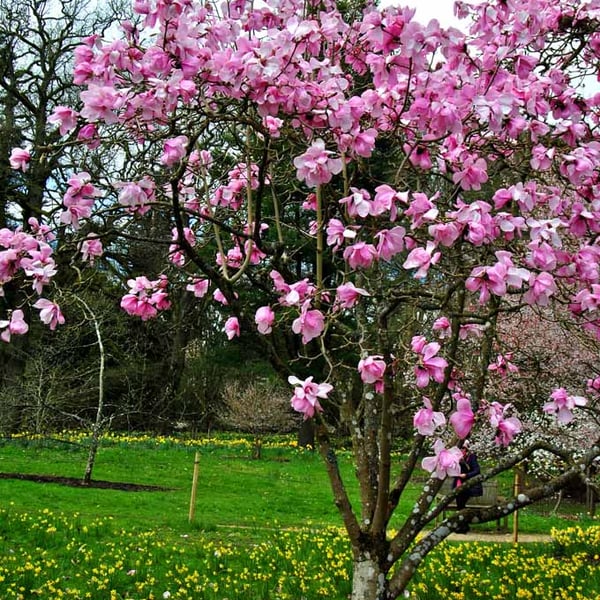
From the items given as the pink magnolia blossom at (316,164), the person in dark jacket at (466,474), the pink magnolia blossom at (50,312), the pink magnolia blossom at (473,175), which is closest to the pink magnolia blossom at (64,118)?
the pink magnolia blossom at (50,312)

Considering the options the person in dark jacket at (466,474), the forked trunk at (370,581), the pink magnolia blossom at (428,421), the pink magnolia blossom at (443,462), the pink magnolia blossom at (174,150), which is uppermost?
the pink magnolia blossom at (174,150)

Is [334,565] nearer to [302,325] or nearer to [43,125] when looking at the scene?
[302,325]

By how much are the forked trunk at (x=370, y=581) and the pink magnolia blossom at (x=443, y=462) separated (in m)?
1.04

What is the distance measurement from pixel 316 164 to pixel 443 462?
113 cm

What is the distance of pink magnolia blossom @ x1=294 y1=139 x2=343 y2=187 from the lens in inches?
97.0

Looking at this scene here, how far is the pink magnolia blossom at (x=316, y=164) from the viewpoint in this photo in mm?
2465

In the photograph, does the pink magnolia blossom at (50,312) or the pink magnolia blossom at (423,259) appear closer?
the pink magnolia blossom at (423,259)

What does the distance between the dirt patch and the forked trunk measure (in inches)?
342

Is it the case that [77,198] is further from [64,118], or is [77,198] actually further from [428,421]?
[428,421]

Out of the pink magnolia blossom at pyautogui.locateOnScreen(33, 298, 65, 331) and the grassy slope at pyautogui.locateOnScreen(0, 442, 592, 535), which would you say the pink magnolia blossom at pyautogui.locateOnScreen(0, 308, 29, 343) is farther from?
the grassy slope at pyautogui.locateOnScreen(0, 442, 592, 535)

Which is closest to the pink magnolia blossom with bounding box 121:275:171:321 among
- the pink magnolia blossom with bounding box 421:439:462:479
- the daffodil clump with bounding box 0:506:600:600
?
the pink magnolia blossom with bounding box 421:439:462:479

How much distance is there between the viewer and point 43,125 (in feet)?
62.6

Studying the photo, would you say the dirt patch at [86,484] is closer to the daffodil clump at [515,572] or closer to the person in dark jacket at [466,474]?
the person in dark jacket at [466,474]

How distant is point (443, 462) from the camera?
260cm
